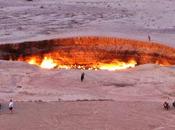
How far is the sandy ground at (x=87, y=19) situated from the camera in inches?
1127

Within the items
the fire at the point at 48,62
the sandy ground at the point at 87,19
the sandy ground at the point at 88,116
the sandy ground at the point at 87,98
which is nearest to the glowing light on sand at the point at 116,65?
the sandy ground at the point at 87,19

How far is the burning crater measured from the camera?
989 inches

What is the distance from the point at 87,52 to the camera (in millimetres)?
25953

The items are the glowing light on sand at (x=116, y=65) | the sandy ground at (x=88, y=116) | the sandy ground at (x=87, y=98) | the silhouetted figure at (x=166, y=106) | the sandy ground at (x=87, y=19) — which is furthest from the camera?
the sandy ground at (x=87, y=19)

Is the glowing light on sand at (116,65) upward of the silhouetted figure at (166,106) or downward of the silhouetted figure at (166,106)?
upward

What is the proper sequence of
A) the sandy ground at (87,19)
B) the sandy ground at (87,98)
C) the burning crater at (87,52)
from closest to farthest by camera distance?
the sandy ground at (87,98)
the burning crater at (87,52)
the sandy ground at (87,19)

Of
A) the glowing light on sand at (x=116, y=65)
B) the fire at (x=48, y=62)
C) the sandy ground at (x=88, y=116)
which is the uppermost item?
the fire at (x=48, y=62)

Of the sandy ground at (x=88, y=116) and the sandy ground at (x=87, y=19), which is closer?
the sandy ground at (x=88, y=116)

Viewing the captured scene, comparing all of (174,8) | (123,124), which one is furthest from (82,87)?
(174,8)

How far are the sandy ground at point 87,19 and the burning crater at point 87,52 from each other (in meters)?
1.05

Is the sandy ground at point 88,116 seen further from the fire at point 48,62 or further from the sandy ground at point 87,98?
the fire at point 48,62

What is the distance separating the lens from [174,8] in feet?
130

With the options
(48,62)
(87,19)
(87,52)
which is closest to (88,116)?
(48,62)

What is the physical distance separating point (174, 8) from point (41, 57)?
16770mm
